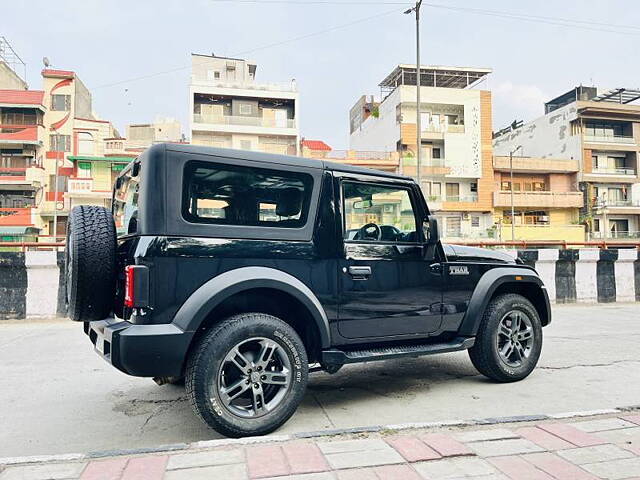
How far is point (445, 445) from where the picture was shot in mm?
2979

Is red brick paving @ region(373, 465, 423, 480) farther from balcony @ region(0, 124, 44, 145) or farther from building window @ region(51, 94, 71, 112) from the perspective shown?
building window @ region(51, 94, 71, 112)

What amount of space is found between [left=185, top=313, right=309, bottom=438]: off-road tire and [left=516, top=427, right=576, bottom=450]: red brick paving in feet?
4.93

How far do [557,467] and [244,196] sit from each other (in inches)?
101

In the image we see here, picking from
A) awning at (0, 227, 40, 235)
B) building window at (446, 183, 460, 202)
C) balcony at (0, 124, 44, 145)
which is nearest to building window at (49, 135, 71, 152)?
balcony at (0, 124, 44, 145)

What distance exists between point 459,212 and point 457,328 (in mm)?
41133

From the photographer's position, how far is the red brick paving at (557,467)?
2.59m

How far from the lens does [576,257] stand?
1091 cm

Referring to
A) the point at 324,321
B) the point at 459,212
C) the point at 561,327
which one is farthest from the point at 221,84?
the point at 324,321

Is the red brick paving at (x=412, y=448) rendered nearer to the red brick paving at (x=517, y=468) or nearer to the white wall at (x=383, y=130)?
the red brick paving at (x=517, y=468)

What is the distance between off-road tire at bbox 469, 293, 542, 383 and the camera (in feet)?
14.8

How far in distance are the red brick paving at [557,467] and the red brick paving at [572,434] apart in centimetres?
31

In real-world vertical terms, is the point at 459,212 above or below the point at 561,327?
above

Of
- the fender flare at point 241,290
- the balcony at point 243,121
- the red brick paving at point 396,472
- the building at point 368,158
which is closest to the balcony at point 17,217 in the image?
the balcony at point 243,121

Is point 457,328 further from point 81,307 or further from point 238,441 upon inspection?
point 81,307
